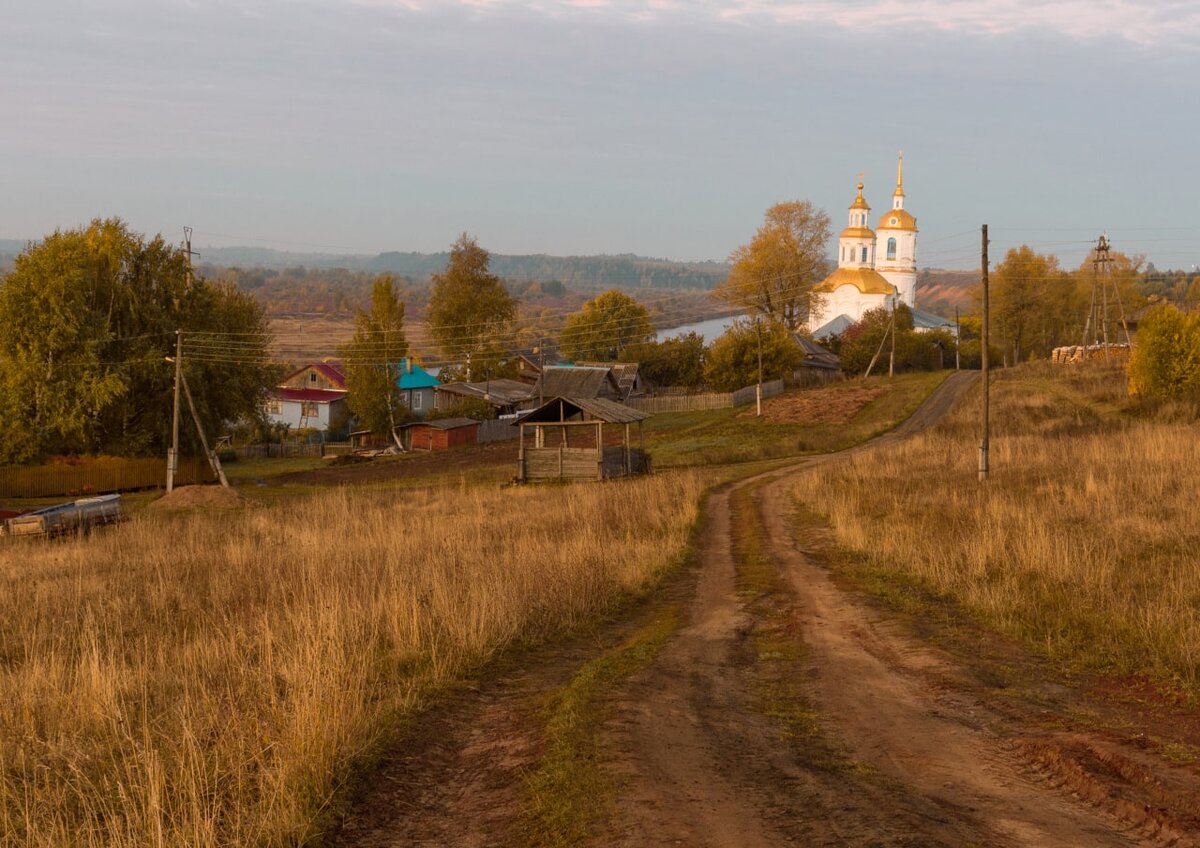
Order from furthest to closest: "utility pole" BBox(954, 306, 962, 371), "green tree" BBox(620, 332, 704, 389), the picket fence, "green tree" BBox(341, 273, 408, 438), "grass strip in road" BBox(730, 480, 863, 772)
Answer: "green tree" BBox(620, 332, 704, 389) → "utility pole" BBox(954, 306, 962, 371) → the picket fence → "green tree" BBox(341, 273, 408, 438) → "grass strip in road" BBox(730, 480, 863, 772)

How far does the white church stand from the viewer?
11250 centimetres

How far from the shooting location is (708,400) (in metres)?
78.0

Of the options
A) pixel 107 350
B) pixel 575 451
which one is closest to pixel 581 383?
pixel 107 350

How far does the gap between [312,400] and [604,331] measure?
3553cm

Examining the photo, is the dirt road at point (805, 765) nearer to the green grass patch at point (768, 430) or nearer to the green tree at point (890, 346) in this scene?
the green grass patch at point (768, 430)

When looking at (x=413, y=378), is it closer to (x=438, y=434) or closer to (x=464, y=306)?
(x=464, y=306)

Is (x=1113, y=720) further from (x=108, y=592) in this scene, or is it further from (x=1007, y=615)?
(x=108, y=592)

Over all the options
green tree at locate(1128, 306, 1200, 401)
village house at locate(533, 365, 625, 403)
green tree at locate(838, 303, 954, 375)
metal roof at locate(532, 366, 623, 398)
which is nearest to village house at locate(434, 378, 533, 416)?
village house at locate(533, 365, 625, 403)

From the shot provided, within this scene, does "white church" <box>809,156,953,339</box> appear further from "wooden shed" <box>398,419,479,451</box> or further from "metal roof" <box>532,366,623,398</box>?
"wooden shed" <box>398,419,479,451</box>

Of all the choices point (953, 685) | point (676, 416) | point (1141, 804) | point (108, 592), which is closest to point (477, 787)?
point (1141, 804)

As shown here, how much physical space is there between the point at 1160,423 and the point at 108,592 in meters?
43.6

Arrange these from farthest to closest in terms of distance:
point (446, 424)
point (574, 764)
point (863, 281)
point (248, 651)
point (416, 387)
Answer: point (863, 281) → point (416, 387) → point (446, 424) → point (248, 651) → point (574, 764)

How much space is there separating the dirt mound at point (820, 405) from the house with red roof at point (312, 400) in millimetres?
33240

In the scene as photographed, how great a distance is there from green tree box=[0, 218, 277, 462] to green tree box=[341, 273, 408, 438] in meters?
10.7
